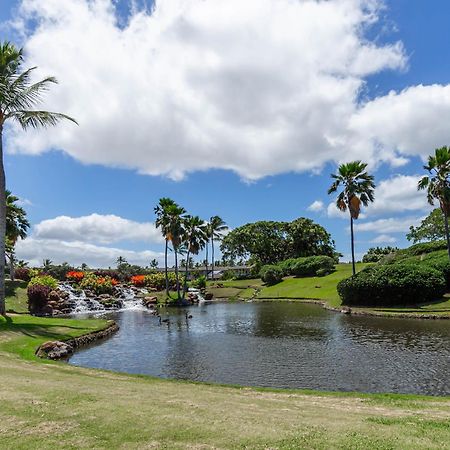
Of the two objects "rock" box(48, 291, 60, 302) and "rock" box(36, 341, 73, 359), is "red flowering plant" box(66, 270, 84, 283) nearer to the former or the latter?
"rock" box(48, 291, 60, 302)

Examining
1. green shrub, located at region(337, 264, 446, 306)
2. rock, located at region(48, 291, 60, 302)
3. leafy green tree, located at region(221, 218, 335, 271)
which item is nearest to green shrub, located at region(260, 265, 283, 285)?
leafy green tree, located at region(221, 218, 335, 271)

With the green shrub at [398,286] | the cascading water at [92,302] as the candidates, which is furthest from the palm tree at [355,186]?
the cascading water at [92,302]

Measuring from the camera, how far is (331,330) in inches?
1406

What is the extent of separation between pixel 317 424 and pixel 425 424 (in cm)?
286

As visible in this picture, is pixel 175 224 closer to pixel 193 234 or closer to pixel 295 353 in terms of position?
pixel 193 234

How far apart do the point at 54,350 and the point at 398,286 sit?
120 ft

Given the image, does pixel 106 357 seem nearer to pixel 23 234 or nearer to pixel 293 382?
pixel 293 382

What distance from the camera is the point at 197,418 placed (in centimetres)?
1015

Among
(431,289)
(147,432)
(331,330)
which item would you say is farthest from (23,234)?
(147,432)

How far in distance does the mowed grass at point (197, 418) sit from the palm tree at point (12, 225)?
48999 mm

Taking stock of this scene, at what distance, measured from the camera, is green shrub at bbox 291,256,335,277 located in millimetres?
82500

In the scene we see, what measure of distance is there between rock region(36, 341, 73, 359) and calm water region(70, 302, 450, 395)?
27.9 inches

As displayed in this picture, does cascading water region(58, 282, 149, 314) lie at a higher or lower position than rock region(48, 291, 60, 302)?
lower

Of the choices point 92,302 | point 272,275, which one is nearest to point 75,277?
point 92,302
